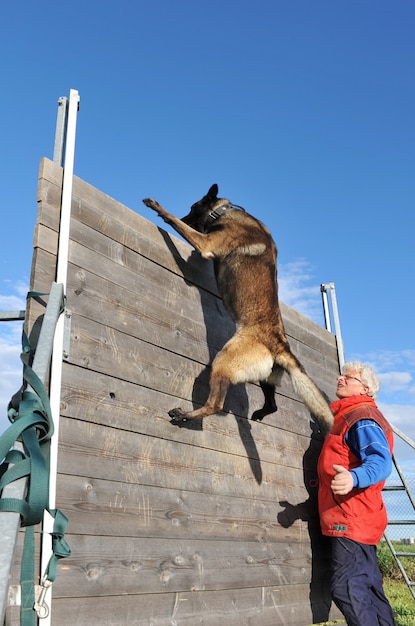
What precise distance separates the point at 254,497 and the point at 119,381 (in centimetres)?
137

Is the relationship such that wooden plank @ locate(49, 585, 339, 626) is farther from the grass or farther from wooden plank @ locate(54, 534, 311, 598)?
the grass

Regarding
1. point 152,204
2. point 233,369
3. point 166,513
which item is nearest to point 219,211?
point 152,204

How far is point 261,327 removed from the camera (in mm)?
3553

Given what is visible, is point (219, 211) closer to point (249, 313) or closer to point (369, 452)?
point (249, 313)

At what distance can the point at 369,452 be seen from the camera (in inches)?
135

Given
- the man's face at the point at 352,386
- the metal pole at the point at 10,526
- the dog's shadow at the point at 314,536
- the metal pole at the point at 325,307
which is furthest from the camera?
the metal pole at the point at 325,307

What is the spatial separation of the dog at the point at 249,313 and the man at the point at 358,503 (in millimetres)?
177

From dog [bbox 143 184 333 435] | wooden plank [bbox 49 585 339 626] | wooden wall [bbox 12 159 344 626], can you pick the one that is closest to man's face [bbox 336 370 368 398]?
dog [bbox 143 184 333 435]

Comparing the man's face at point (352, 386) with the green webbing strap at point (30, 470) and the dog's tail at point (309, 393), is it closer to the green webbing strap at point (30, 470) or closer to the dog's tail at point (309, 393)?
the dog's tail at point (309, 393)

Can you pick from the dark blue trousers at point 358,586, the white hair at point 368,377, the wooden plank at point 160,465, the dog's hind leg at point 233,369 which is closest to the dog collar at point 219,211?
the dog's hind leg at point 233,369

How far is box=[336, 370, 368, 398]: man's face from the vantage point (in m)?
3.88

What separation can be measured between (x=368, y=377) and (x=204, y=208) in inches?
66.7

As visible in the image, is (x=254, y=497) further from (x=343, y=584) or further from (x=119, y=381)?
(x=119, y=381)

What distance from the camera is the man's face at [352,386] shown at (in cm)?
388
